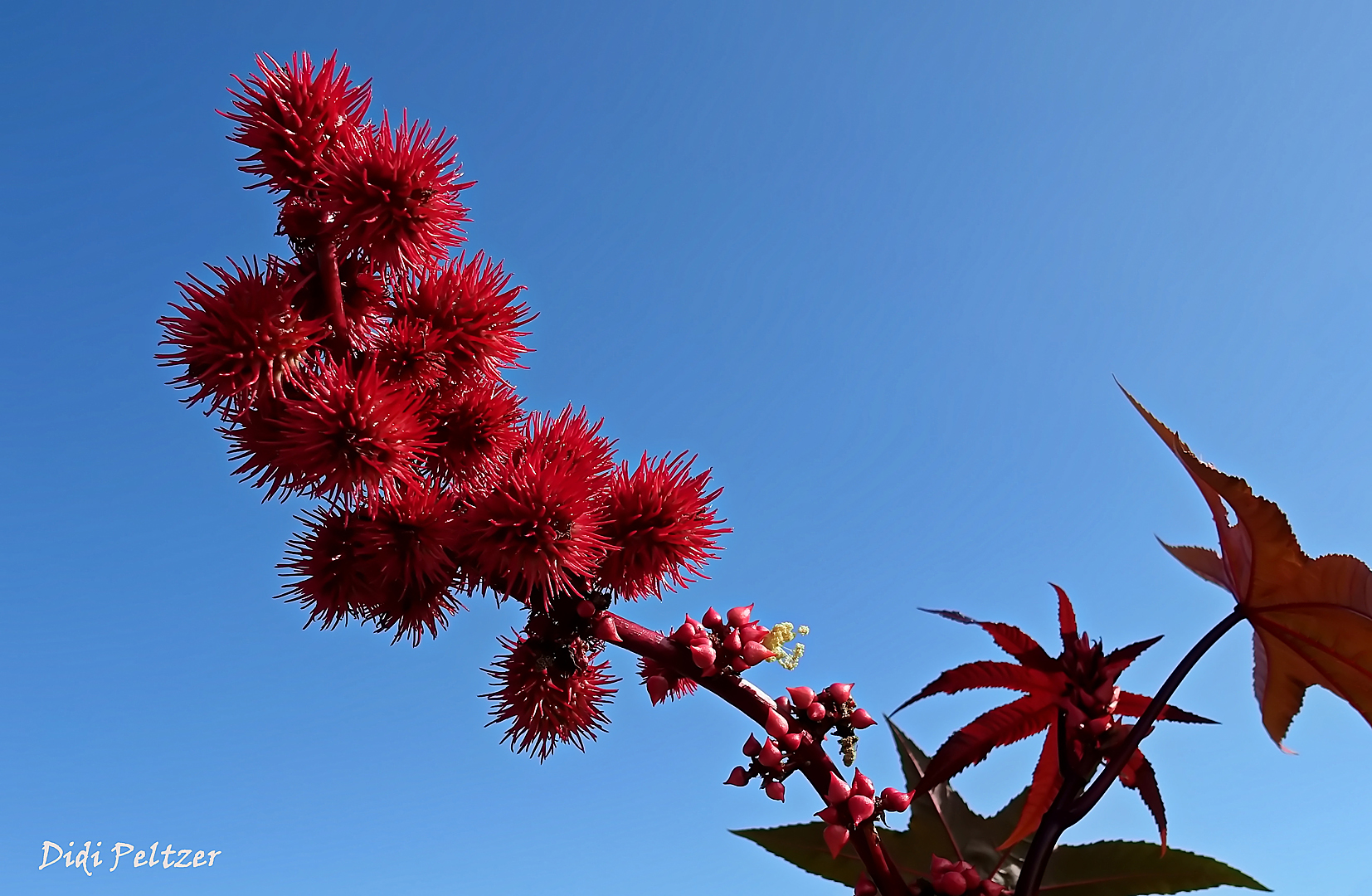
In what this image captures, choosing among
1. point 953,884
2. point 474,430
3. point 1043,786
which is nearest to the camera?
point 953,884

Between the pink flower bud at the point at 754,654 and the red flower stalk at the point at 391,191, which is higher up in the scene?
the red flower stalk at the point at 391,191

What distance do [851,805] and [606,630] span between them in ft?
1.80

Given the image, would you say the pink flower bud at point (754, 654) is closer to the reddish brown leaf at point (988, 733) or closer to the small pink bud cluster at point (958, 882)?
the reddish brown leaf at point (988, 733)

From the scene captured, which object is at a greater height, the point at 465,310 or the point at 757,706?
the point at 465,310

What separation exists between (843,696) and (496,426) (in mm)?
864

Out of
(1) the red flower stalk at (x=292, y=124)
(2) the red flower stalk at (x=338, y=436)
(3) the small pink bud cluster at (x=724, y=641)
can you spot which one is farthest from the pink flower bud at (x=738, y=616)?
(1) the red flower stalk at (x=292, y=124)

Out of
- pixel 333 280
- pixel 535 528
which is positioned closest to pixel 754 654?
pixel 535 528

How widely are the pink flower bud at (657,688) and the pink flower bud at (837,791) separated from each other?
0.39 metres

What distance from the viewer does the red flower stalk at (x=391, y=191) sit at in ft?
5.53

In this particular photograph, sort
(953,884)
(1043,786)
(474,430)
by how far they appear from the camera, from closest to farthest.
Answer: (953,884), (1043,786), (474,430)

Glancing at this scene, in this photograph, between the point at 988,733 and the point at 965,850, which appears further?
the point at 965,850

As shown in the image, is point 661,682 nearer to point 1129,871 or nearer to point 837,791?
point 837,791

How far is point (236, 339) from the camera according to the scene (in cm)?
161

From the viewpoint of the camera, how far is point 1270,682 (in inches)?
65.9
